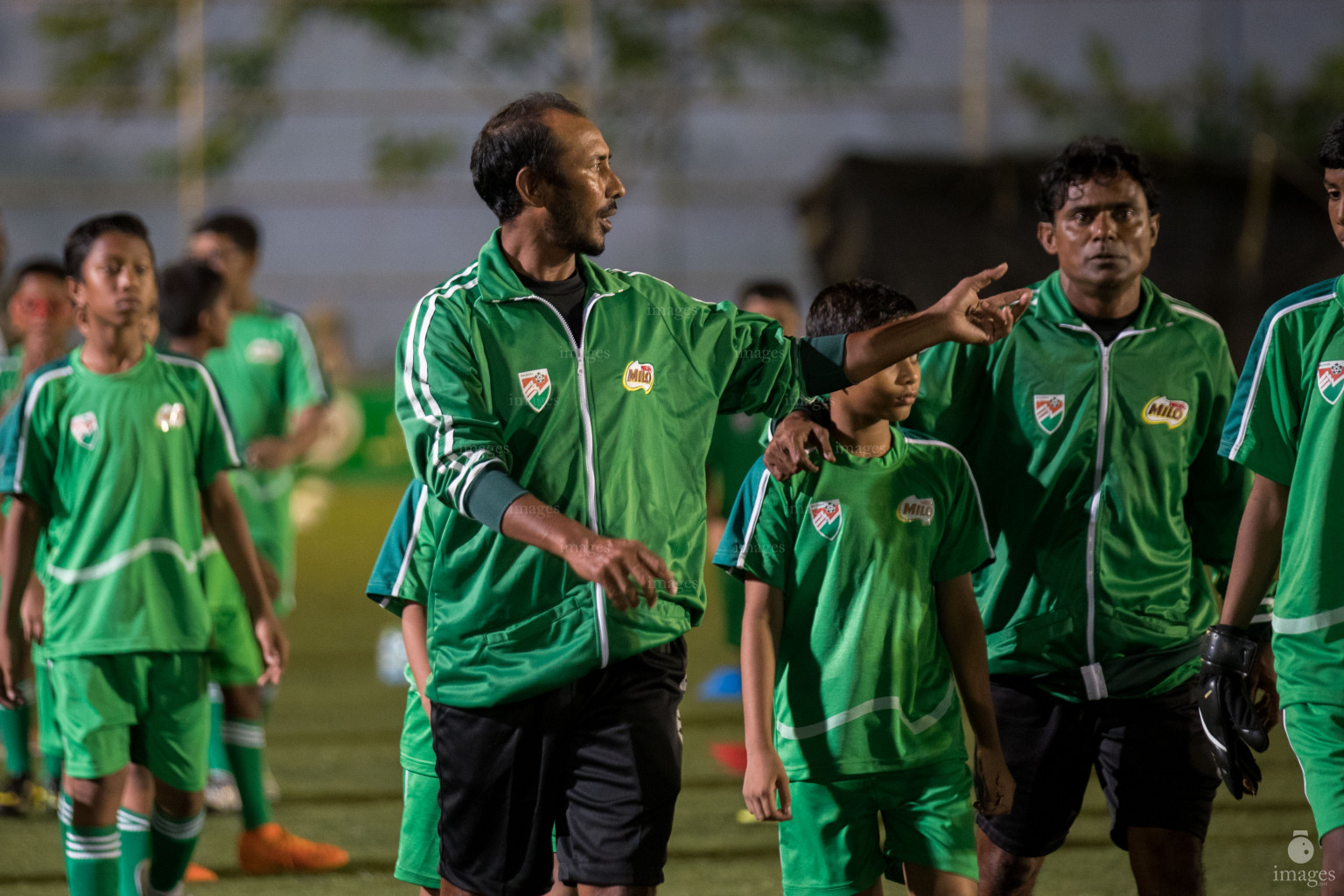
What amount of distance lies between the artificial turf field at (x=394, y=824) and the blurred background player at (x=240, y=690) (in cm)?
10

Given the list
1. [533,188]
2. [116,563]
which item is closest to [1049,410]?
[533,188]

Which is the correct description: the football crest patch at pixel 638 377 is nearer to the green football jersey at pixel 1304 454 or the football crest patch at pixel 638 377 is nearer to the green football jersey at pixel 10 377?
the green football jersey at pixel 1304 454

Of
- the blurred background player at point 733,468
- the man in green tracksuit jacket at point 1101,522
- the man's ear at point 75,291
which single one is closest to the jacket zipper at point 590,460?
the man in green tracksuit jacket at point 1101,522

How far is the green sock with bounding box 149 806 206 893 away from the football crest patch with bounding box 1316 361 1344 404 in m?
3.04

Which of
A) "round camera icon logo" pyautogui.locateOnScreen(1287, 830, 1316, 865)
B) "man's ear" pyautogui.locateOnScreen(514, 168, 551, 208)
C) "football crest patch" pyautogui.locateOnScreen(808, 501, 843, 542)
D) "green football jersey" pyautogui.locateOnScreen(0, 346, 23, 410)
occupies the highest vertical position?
"man's ear" pyautogui.locateOnScreen(514, 168, 551, 208)

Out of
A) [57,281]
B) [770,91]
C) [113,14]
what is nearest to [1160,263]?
[770,91]

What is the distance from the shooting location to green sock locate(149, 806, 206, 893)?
418 cm

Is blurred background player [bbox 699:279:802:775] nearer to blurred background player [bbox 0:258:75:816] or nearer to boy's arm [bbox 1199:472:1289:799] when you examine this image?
blurred background player [bbox 0:258:75:816]

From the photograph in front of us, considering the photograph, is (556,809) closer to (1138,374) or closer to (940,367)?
(940,367)

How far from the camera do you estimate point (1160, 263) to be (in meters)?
14.8

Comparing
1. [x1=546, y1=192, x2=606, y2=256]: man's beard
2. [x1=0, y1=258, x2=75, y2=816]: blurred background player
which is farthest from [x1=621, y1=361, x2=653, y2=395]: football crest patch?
[x1=0, y1=258, x2=75, y2=816]: blurred background player

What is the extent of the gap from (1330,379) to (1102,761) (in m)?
1.11

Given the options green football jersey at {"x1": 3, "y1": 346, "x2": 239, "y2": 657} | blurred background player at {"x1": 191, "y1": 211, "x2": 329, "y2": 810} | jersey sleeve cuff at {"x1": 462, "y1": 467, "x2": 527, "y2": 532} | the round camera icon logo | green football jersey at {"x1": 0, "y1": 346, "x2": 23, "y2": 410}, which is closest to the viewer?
jersey sleeve cuff at {"x1": 462, "y1": 467, "x2": 527, "y2": 532}

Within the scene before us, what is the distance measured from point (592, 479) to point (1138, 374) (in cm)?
143
